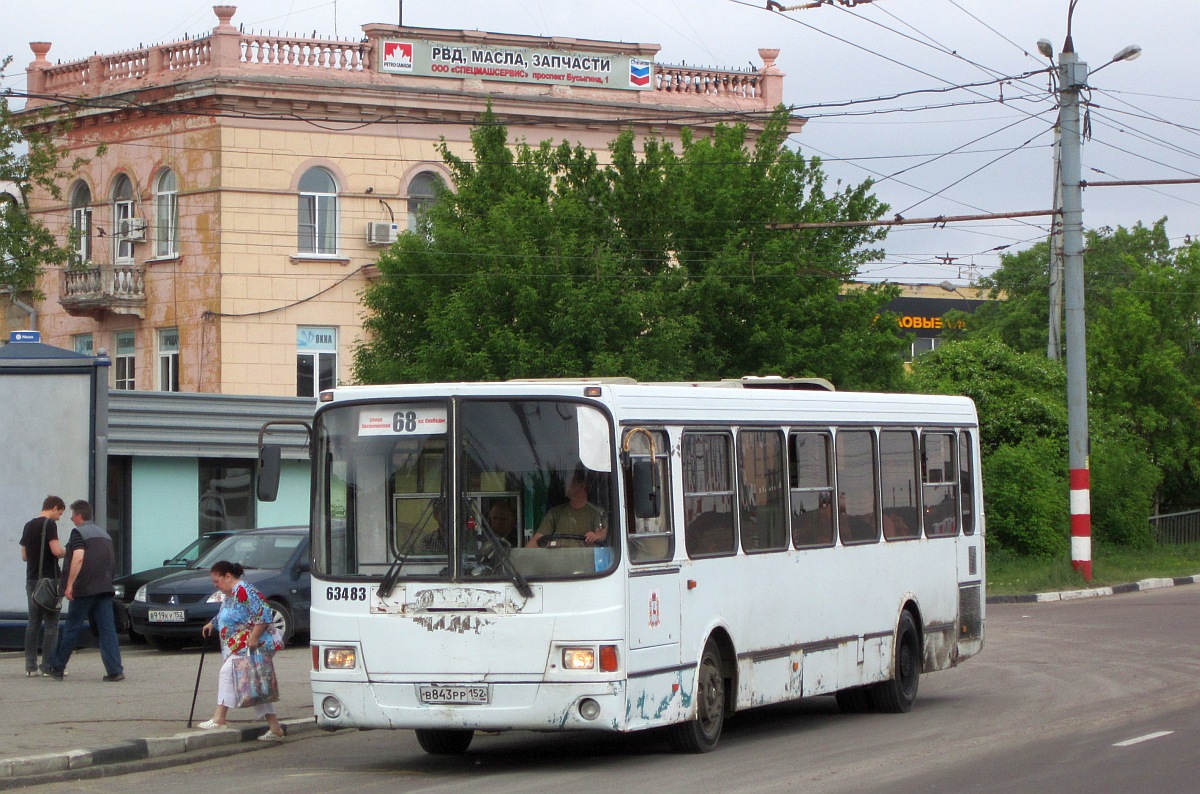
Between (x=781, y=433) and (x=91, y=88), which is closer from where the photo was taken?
(x=781, y=433)

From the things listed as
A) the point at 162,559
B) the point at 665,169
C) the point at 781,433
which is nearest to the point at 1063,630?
the point at 781,433

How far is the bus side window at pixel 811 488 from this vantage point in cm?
1340

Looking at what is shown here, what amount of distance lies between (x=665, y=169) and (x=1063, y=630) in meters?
15.5

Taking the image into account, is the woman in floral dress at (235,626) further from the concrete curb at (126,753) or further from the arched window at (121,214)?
the arched window at (121,214)

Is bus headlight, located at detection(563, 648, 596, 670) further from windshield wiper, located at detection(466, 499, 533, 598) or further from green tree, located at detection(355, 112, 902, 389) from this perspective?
green tree, located at detection(355, 112, 902, 389)

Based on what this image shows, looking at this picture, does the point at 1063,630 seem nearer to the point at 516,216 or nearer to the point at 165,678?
the point at 165,678

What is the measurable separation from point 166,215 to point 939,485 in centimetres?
2637

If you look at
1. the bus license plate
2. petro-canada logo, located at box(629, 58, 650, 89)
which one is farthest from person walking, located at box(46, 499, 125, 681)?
petro-canada logo, located at box(629, 58, 650, 89)

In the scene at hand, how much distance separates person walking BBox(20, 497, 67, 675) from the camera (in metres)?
17.4

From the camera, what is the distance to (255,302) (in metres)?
37.7

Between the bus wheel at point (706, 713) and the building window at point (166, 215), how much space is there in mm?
28221

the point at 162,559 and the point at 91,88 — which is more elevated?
the point at 91,88

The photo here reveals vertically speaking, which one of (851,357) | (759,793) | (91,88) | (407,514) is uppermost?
(91,88)

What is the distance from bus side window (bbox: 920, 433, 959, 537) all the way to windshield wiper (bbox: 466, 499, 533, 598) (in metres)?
5.52
